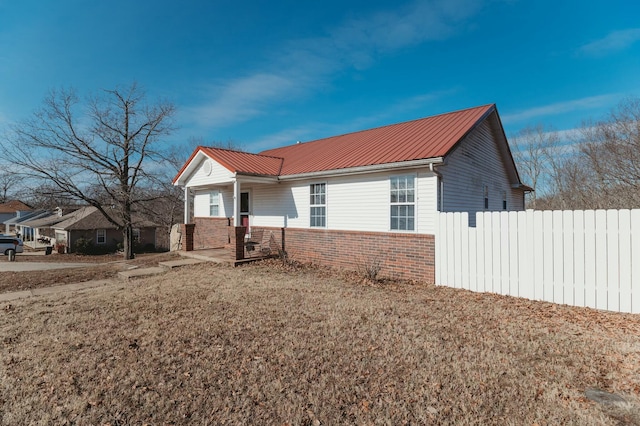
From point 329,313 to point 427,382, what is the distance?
2.54 metres

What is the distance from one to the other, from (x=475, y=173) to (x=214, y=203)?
38.7ft

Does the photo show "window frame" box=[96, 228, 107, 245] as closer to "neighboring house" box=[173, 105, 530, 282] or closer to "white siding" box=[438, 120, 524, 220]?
"neighboring house" box=[173, 105, 530, 282]

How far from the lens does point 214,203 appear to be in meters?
16.1

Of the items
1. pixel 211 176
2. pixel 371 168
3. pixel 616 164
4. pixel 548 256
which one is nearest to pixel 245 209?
pixel 211 176

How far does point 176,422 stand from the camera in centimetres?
Result: 290

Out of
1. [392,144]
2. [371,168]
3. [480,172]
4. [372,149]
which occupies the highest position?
[392,144]

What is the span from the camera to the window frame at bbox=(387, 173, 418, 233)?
8953mm

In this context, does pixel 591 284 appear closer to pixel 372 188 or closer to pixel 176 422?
pixel 372 188

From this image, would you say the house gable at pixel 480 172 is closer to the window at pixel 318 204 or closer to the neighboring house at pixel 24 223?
the window at pixel 318 204

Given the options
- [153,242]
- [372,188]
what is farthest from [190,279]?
[153,242]

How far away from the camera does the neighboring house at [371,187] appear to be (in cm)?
887

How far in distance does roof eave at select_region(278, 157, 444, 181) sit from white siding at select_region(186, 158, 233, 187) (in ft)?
7.82

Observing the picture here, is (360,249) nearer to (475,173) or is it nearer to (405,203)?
(405,203)

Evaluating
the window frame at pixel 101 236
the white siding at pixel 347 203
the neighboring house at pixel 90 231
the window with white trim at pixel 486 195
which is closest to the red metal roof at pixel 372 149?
the white siding at pixel 347 203
